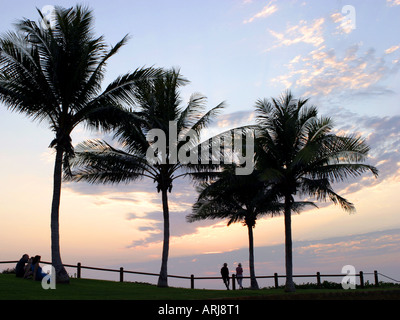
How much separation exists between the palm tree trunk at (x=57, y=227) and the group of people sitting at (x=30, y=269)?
2.56 feet

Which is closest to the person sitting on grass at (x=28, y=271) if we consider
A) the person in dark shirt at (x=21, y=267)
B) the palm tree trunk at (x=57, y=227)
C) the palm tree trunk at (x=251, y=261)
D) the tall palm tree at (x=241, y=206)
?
the person in dark shirt at (x=21, y=267)

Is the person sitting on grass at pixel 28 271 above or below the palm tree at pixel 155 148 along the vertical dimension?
below

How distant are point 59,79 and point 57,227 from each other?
6.92 m

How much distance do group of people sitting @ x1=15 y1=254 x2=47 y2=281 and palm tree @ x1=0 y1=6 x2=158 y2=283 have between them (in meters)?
0.84

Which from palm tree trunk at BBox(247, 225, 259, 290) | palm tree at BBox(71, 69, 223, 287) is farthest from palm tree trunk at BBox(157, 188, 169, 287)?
palm tree trunk at BBox(247, 225, 259, 290)

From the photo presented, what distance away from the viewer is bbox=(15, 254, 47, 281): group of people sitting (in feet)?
71.4

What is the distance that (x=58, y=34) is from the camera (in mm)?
22672

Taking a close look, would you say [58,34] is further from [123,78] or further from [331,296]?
[331,296]

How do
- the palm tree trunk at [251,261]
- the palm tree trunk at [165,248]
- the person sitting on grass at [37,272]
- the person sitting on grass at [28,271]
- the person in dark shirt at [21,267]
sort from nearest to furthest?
the person sitting on grass at [37,272], the person sitting on grass at [28,271], the person in dark shirt at [21,267], the palm tree trunk at [165,248], the palm tree trunk at [251,261]

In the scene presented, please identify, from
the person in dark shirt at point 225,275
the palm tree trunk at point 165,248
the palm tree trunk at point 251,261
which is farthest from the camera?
the palm tree trunk at point 251,261

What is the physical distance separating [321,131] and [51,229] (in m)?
14.8

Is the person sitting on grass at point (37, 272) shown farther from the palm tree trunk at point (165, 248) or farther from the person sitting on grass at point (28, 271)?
the palm tree trunk at point (165, 248)

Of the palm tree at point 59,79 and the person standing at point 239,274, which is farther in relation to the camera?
the person standing at point 239,274

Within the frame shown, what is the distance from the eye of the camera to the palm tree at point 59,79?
862 inches
